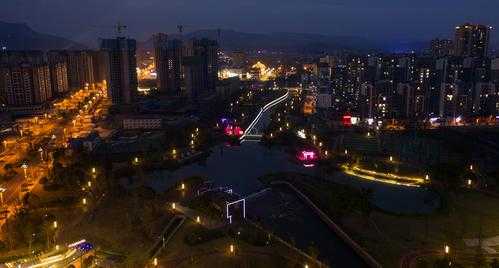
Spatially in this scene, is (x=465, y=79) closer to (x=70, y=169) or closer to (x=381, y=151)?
(x=381, y=151)

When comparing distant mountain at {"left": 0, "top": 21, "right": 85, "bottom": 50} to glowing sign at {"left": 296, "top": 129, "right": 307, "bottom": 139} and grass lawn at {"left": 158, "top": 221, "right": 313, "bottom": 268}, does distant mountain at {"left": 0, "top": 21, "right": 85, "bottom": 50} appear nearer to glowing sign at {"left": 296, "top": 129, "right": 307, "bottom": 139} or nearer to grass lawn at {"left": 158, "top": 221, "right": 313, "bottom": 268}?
glowing sign at {"left": 296, "top": 129, "right": 307, "bottom": 139}

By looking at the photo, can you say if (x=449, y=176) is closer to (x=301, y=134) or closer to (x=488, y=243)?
(x=488, y=243)

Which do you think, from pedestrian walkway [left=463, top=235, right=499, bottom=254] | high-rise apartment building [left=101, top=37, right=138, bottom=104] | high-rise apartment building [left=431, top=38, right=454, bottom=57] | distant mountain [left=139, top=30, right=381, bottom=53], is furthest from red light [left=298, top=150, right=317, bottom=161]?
distant mountain [left=139, top=30, right=381, bottom=53]

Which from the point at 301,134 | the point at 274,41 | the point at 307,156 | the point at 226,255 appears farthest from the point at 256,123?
the point at 274,41

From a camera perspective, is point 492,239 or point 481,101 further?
point 481,101

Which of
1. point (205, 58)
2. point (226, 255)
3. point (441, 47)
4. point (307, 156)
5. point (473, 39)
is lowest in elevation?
point (226, 255)

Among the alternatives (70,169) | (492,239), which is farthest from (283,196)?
(70,169)

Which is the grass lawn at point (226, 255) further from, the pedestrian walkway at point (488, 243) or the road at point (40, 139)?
the road at point (40, 139)

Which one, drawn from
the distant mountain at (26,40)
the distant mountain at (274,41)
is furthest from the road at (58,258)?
the distant mountain at (274,41)
